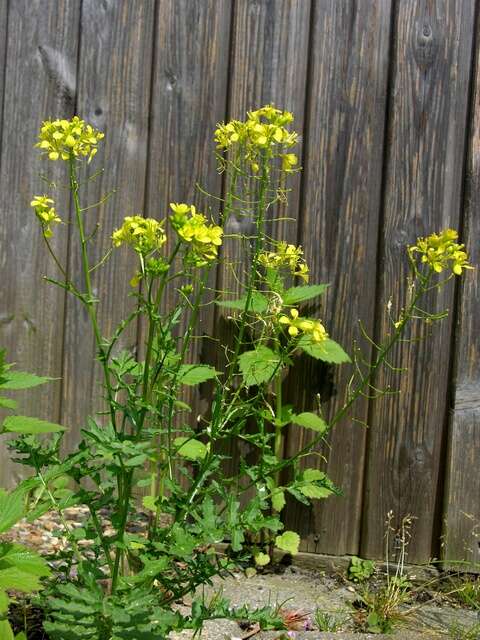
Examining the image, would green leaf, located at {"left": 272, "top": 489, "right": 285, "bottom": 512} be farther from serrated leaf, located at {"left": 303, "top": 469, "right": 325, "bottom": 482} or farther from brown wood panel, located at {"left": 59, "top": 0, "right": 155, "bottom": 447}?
brown wood panel, located at {"left": 59, "top": 0, "right": 155, "bottom": 447}

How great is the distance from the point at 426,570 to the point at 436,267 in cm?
158

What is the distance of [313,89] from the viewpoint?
3312mm

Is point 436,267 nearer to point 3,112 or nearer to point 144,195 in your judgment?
point 144,195

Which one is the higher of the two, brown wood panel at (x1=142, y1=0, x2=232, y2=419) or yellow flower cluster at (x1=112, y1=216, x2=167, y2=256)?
brown wood panel at (x1=142, y1=0, x2=232, y2=419)

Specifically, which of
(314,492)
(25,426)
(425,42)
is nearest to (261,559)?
(314,492)

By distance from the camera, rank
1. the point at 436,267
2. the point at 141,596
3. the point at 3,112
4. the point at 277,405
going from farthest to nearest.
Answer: the point at 3,112, the point at 277,405, the point at 436,267, the point at 141,596

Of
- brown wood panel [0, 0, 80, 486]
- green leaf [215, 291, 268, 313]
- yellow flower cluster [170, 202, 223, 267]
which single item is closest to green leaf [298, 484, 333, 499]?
green leaf [215, 291, 268, 313]

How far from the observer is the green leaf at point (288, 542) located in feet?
10.5

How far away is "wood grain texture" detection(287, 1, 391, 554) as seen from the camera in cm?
329

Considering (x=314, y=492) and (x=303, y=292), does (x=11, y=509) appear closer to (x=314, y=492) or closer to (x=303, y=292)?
(x=314, y=492)

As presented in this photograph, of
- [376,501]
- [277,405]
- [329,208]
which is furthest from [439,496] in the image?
[329,208]

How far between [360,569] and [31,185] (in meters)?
1.97

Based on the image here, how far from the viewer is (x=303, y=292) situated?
10.4ft

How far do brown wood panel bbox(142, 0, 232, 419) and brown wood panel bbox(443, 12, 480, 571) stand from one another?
950mm
